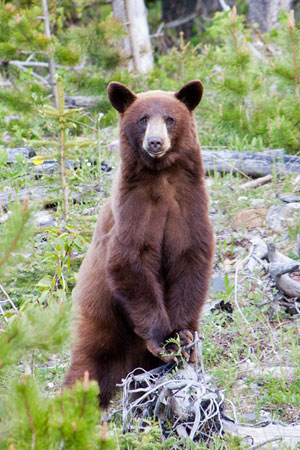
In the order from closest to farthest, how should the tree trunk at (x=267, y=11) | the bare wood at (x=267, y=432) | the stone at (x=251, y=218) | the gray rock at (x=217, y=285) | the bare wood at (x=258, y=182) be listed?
1. the bare wood at (x=267, y=432)
2. the gray rock at (x=217, y=285)
3. the stone at (x=251, y=218)
4. the bare wood at (x=258, y=182)
5. the tree trunk at (x=267, y=11)

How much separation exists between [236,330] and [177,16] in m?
13.9

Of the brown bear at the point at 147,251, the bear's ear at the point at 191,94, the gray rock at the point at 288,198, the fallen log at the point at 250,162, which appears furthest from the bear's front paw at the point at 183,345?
the fallen log at the point at 250,162

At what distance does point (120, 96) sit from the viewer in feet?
13.4

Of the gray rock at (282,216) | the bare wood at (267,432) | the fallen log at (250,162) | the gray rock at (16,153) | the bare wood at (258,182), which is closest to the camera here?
the bare wood at (267,432)

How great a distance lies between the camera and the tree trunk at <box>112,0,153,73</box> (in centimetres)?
944

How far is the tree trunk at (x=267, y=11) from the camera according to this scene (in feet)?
40.4

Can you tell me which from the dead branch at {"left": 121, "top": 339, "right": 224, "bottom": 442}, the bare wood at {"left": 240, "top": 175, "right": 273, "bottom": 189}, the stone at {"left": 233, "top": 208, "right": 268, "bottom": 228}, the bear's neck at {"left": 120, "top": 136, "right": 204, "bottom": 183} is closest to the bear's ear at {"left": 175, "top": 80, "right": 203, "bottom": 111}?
the bear's neck at {"left": 120, "top": 136, "right": 204, "bottom": 183}

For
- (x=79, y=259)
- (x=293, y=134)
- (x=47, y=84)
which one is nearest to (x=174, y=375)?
(x=79, y=259)

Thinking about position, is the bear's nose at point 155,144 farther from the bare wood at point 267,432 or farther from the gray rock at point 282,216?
the gray rock at point 282,216

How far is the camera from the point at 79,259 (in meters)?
5.39

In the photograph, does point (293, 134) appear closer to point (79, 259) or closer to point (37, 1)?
point (79, 259)

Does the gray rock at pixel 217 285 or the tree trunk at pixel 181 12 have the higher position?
the tree trunk at pixel 181 12

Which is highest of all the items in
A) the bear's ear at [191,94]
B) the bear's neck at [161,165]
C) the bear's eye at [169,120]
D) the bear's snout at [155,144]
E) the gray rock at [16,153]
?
the bear's ear at [191,94]

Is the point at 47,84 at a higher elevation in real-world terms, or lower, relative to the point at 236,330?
higher
